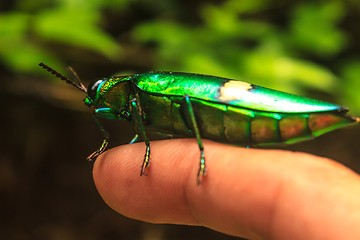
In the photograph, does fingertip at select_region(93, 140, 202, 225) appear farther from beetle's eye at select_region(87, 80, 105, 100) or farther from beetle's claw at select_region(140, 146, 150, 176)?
beetle's eye at select_region(87, 80, 105, 100)

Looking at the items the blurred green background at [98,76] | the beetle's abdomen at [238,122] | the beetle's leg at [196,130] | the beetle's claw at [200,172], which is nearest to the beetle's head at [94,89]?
the beetle's abdomen at [238,122]

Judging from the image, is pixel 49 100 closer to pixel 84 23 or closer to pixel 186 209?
pixel 84 23

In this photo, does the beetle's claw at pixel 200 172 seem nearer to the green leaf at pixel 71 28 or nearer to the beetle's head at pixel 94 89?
the beetle's head at pixel 94 89

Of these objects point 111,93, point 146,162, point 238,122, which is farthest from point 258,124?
point 111,93

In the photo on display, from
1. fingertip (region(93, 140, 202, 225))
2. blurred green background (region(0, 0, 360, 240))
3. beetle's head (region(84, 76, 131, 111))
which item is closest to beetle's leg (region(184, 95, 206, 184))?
fingertip (region(93, 140, 202, 225))

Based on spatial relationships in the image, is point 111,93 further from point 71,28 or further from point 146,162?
point 71,28

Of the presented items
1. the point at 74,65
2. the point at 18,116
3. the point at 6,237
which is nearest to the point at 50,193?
the point at 6,237
